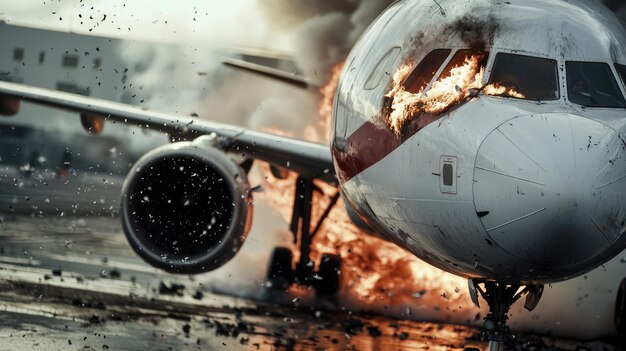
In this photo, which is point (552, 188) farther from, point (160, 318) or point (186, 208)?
point (186, 208)

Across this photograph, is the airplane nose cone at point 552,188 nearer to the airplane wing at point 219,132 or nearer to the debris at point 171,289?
the airplane wing at point 219,132

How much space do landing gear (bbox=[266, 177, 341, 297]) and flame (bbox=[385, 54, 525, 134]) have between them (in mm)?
5844

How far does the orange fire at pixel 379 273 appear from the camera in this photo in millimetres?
14073

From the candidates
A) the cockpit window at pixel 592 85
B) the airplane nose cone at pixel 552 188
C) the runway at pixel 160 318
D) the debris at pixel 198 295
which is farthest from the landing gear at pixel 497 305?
the debris at pixel 198 295

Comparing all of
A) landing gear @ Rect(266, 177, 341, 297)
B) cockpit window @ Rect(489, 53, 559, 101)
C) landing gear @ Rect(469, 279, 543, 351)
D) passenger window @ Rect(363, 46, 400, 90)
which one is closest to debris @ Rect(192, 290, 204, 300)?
landing gear @ Rect(266, 177, 341, 297)

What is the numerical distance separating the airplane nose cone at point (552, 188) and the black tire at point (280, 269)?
27.7 feet

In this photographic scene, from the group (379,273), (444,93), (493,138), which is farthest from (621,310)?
(493,138)

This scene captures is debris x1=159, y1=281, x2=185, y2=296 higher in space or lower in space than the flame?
lower

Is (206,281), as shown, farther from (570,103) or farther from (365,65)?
(570,103)

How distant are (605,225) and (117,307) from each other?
6600 millimetres

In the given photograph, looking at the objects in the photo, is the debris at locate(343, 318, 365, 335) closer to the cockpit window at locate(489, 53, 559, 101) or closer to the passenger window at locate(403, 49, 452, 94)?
the passenger window at locate(403, 49, 452, 94)

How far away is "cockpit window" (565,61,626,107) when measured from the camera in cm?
748

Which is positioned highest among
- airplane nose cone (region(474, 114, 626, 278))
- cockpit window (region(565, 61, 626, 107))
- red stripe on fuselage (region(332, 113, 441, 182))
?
cockpit window (region(565, 61, 626, 107))

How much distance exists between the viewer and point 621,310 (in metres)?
13.5
